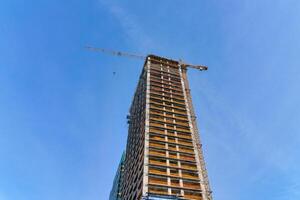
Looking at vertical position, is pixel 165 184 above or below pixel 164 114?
below

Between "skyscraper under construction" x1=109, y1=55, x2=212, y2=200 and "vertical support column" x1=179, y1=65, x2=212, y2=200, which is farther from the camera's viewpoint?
"vertical support column" x1=179, y1=65, x2=212, y2=200

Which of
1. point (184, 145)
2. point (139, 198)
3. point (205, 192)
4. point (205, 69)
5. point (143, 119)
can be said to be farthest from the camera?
point (205, 69)

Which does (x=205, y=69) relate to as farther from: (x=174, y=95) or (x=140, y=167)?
(x=140, y=167)

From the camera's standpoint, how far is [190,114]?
9775cm

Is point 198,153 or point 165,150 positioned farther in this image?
point 198,153

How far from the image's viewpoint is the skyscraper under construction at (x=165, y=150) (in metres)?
66.6

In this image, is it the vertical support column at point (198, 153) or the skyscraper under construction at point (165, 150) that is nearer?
the skyscraper under construction at point (165, 150)

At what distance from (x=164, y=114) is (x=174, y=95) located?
13754 millimetres

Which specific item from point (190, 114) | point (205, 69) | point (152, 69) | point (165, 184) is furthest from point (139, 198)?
point (205, 69)

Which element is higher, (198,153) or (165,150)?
(198,153)

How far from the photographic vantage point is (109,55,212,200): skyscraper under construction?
6656 cm

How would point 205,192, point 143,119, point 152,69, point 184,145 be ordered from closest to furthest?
point 205,192
point 184,145
point 143,119
point 152,69

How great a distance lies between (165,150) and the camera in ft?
251

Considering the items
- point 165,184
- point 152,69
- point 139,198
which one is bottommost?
point 139,198
